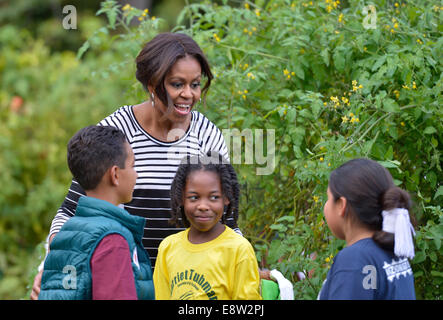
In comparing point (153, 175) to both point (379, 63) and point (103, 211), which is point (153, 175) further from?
point (379, 63)

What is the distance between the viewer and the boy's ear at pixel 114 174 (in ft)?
7.92

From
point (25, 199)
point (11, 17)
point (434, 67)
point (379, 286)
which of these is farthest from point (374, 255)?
point (11, 17)

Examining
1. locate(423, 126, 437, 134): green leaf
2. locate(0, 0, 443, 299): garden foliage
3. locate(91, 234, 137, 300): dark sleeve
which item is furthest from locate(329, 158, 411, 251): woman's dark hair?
locate(423, 126, 437, 134): green leaf

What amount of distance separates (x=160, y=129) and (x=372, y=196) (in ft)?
3.51

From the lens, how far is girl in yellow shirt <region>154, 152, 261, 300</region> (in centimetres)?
250

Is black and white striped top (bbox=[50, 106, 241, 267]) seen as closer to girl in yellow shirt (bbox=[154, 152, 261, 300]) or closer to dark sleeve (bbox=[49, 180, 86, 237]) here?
dark sleeve (bbox=[49, 180, 86, 237])

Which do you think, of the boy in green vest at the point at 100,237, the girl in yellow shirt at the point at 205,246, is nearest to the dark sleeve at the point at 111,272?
the boy in green vest at the point at 100,237

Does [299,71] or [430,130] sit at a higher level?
[299,71]

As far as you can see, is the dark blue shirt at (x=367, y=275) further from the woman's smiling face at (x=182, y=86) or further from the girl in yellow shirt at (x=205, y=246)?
the woman's smiling face at (x=182, y=86)

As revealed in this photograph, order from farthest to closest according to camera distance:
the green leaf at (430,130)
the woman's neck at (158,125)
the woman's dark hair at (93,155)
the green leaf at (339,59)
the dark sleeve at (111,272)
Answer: the green leaf at (339,59), the green leaf at (430,130), the woman's neck at (158,125), the woman's dark hair at (93,155), the dark sleeve at (111,272)

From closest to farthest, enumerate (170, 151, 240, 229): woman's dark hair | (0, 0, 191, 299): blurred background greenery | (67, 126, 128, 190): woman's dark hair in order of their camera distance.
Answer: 1. (67, 126, 128, 190): woman's dark hair
2. (170, 151, 240, 229): woman's dark hair
3. (0, 0, 191, 299): blurred background greenery

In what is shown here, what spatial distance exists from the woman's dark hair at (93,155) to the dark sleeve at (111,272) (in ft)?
0.97

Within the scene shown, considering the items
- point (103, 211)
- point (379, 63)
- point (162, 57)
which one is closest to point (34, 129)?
point (162, 57)

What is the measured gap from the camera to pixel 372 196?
91.1 inches
